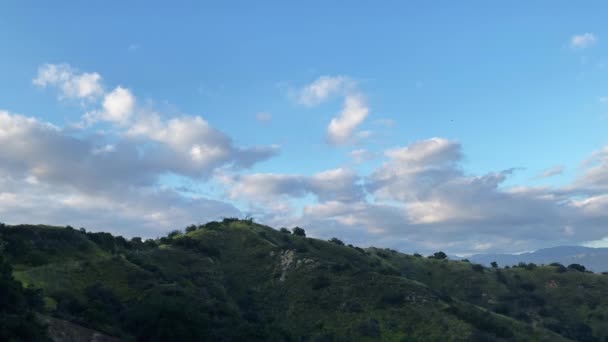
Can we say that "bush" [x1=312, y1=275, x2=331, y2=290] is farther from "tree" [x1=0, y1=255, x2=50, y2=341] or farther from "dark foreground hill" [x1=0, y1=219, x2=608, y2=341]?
"tree" [x1=0, y1=255, x2=50, y2=341]

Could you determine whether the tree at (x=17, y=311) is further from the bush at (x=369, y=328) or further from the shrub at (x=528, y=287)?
the shrub at (x=528, y=287)

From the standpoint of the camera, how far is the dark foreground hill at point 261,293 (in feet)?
168

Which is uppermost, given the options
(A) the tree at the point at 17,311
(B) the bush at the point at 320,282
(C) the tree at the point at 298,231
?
(C) the tree at the point at 298,231

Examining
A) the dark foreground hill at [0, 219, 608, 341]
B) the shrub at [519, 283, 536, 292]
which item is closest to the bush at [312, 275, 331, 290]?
the dark foreground hill at [0, 219, 608, 341]

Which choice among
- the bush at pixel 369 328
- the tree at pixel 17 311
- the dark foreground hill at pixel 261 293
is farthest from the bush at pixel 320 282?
the tree at pixel 17 311

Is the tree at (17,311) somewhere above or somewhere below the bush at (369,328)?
above

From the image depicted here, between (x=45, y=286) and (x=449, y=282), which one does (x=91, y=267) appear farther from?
(x=449, y=282)

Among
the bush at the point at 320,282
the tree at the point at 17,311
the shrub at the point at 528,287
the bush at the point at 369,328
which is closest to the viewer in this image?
the tree at the point at 17,311

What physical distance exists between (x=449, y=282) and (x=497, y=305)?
55.7 ft

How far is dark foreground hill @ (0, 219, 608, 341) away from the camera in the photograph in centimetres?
5131

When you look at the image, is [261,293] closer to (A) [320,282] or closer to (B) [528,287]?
(A) [320,282]

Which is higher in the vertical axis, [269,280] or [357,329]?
[269,280]

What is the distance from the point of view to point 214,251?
102 meters

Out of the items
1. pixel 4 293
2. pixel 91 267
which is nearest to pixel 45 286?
pixel 91 267
